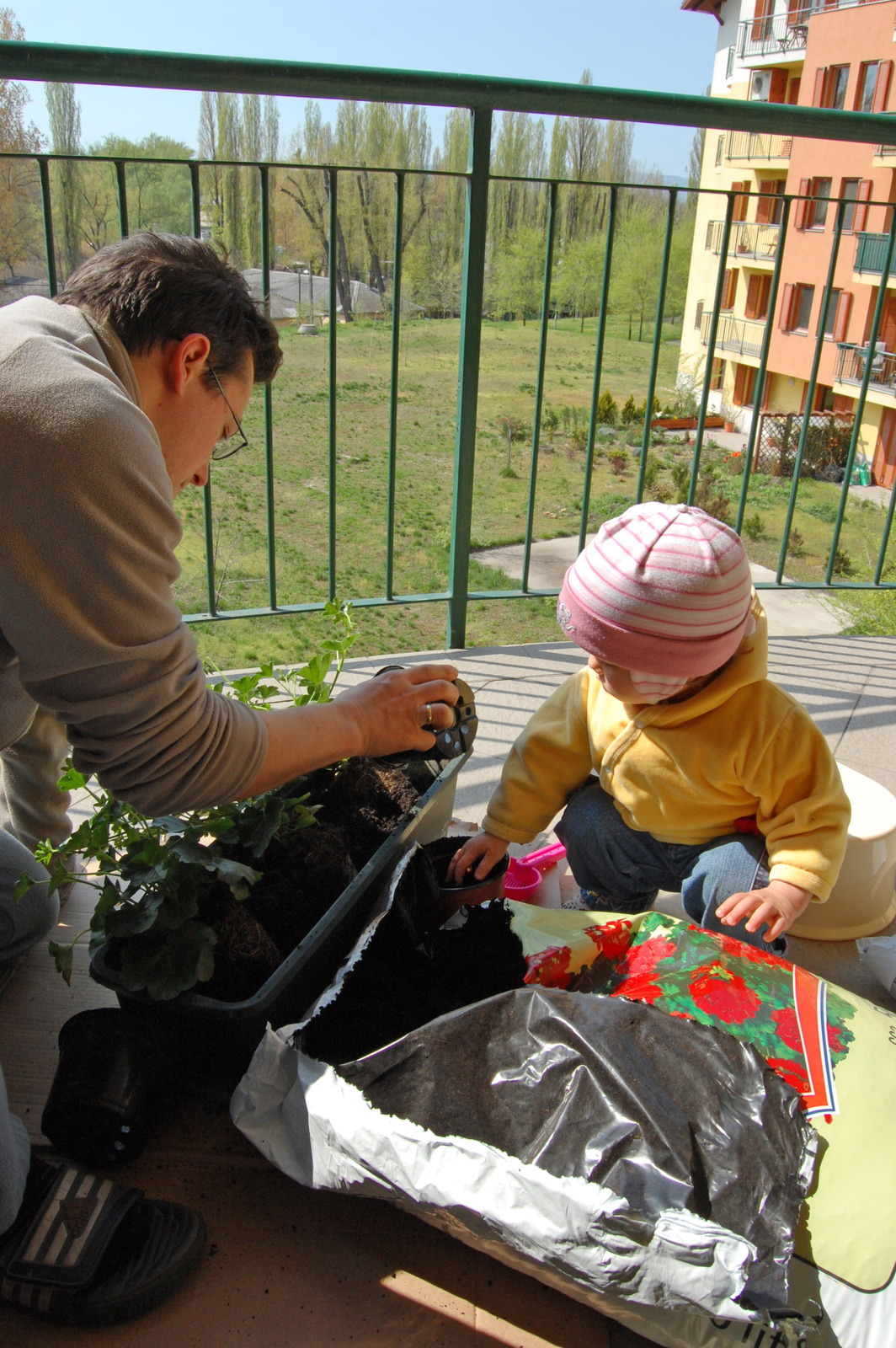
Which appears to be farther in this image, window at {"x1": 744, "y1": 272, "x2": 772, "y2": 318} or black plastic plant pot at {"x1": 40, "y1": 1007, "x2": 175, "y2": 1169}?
window at {"x1": 744, "y1": 272, "x2": 772, "y2": 318}

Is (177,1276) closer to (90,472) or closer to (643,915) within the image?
(643,915)

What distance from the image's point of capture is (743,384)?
81.2 ft

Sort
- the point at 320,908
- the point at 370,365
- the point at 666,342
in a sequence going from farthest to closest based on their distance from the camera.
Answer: the point at 666,342, the point at 370,365, the point at 320,908

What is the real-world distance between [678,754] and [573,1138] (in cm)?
65

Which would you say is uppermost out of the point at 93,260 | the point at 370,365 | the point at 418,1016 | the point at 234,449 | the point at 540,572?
the point at 93,260

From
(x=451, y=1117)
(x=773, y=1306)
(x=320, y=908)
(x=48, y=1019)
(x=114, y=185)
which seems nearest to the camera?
(x=773, y=1306)

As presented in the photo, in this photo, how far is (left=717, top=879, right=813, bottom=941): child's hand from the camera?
1.31 meters

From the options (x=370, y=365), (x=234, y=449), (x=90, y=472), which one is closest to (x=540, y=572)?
(x=370, y=365)

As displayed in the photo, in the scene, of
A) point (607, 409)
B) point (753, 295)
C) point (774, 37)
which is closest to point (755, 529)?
point (607, 409)

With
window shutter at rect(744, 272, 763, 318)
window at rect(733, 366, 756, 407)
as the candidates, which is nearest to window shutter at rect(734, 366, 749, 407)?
window at rect(733, 366, 756, 407)

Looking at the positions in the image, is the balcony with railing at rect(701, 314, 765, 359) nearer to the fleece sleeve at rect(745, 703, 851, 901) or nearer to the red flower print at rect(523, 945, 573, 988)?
the fleece sleeve at rect(745, 703, 851, 901)

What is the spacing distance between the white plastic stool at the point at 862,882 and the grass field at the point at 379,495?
4.06 ft

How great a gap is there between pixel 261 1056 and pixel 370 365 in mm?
3253

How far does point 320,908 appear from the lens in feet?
4.33
